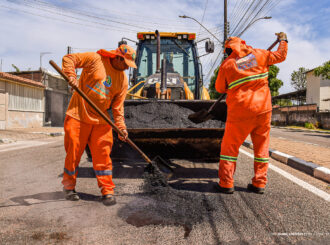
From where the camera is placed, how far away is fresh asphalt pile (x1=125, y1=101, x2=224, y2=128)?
4.43m

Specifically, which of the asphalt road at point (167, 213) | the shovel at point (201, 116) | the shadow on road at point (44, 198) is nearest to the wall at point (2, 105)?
the asphalt road at point (167, 213)

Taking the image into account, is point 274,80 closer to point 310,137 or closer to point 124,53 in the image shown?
point 310,137

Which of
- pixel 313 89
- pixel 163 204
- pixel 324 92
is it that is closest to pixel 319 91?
pixel 324 92

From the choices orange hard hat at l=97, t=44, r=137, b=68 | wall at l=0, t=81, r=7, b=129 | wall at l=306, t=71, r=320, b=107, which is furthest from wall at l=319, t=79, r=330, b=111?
orange hard hat at l=97, t=44, r=137, b=68

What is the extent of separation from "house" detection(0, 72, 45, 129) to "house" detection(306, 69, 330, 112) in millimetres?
30530

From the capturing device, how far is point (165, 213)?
8.32ft

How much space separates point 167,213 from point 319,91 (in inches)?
1472

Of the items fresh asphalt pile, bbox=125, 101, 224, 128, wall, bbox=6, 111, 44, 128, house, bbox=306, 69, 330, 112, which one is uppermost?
house, bbox=306, 69, 330, 112

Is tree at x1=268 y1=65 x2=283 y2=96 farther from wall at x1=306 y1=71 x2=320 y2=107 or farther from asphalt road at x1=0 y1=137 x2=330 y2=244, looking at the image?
asphalt road at x1=0 y1=137 x2=330 y2=244

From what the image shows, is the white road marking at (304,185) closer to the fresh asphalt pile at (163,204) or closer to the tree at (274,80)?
the fresh asphalt pile at (163,204)

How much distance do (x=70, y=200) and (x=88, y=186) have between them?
598mm

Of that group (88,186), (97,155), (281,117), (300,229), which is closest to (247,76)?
(300,229)

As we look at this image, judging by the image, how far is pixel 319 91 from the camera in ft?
112

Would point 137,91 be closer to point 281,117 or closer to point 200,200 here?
point 200,200
